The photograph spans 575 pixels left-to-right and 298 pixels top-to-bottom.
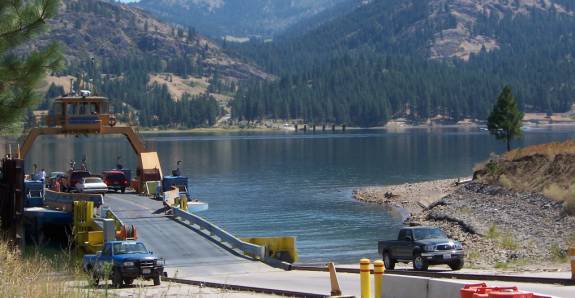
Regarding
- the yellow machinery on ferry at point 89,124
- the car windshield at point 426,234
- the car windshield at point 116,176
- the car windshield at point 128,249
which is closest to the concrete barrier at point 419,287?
the car windshield at point 128,249

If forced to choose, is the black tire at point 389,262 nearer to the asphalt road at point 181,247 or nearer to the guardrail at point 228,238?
the asphalt road at point 181,247

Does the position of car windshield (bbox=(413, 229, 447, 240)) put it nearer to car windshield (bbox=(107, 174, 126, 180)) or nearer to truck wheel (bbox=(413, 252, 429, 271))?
truck wheel (bbox=(413, 252, 429, 271))

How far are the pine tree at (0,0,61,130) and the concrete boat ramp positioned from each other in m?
A: 4.65

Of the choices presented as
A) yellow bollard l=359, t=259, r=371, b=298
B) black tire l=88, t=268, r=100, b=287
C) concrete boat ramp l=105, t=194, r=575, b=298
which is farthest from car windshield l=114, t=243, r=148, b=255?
yellow bollard l=359, t=259, r=371, b=298

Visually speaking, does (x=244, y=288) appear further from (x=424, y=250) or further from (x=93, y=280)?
(x=93, y=280)

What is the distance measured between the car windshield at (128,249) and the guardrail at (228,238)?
6.38 metres

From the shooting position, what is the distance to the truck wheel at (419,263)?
2827 centimetres

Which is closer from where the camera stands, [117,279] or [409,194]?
A: [117,279]

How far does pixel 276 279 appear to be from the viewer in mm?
26828

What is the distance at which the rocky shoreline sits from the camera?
1369 inches

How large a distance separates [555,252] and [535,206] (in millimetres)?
14685

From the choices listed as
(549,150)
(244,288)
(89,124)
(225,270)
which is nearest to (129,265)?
(244,288)

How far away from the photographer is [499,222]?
4778 centimetres

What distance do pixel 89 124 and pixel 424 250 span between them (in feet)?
88.3
